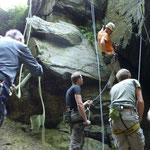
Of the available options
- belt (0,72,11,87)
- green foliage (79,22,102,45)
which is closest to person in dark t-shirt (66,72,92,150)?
belt (0,72,11,87)

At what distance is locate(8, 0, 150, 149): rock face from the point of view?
6.09 m

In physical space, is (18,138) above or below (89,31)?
below

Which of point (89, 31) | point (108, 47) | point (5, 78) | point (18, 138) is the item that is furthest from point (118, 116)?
point (89, 31)

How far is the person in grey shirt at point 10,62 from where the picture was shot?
2.58 m

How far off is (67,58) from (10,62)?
4.16 m

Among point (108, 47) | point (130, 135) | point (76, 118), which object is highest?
point (108, 47)

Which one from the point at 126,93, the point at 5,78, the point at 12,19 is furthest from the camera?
the point at 12,19

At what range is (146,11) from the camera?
526 cm

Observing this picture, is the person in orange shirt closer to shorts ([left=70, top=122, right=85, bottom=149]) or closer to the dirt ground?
shorts ([left=70, top=122, right=85, bottom=149])

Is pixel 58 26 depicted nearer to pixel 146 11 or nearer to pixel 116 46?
pixel 116 46

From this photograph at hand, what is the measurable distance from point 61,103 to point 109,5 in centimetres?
476

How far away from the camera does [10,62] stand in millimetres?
2715

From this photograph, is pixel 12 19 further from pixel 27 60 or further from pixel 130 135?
pixel 130 135

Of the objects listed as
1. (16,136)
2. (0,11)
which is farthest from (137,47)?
(0,11)
